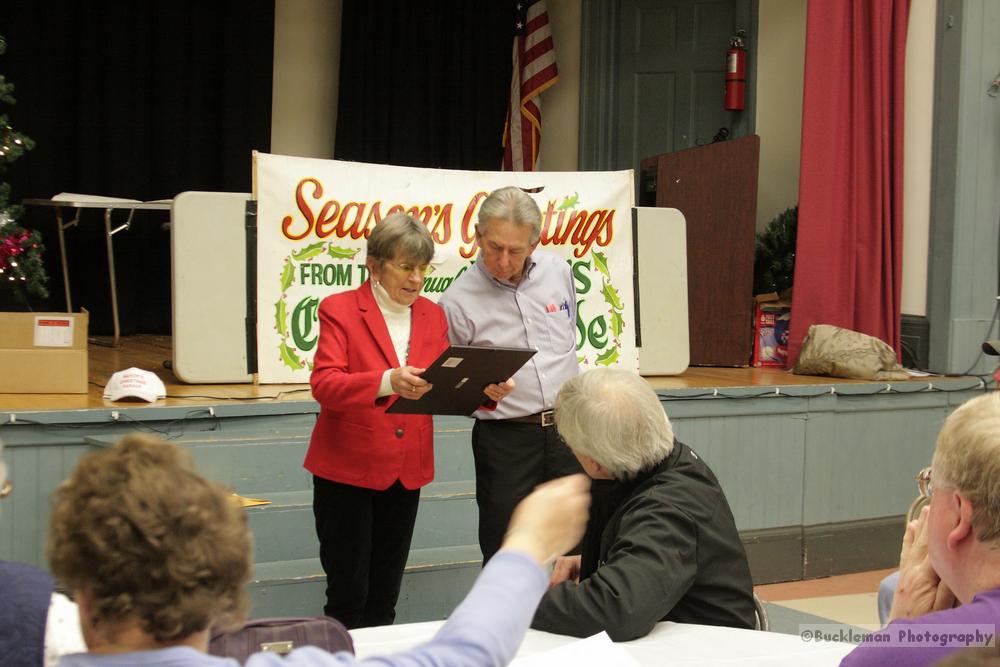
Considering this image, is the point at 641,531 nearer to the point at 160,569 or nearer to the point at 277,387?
the point at 160,569

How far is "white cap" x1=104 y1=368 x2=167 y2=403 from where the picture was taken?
4113 millimetres

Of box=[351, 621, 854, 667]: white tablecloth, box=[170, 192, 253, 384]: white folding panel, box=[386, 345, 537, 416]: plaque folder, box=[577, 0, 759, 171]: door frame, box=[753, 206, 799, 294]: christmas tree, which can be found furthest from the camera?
box=[577, 0, 759, 171]: door frame

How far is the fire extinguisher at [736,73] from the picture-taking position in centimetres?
767

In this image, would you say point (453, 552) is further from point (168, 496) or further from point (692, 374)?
point (168, 496)

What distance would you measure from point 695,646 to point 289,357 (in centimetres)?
324

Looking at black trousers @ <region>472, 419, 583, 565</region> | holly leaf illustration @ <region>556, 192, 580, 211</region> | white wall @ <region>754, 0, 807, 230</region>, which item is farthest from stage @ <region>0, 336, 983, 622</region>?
white wall @ <region>754, 0, 807, 230</region>

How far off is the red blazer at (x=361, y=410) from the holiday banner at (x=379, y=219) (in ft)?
6.12

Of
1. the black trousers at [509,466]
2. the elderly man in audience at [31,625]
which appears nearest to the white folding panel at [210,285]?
the black trousers at [509,466]

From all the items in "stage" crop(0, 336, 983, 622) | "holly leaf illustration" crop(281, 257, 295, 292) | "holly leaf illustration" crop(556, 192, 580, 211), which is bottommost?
"stage" crop(0, 336, 983, 622)

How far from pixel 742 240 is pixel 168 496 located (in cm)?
576

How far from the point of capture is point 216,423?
4160 mm

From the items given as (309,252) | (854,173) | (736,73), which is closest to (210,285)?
(309,252)

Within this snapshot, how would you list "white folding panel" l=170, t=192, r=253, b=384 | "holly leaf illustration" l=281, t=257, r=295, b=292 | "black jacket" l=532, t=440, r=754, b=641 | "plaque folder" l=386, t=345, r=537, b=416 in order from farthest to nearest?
"holly leaf illustration" l=281, t=257, r=295, b=292 → "white folding panel" l=170, t=192, r=253, b=384 → "plaque folder" l=386, t=345, r=537, b=416 → "black jacket" l=532, t=440, r=754, b=641

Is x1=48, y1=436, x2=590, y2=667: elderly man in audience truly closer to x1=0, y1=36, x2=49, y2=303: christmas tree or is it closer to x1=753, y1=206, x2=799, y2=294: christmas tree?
x1=0, y1=36, x2=49, y2=303: christmas tree
